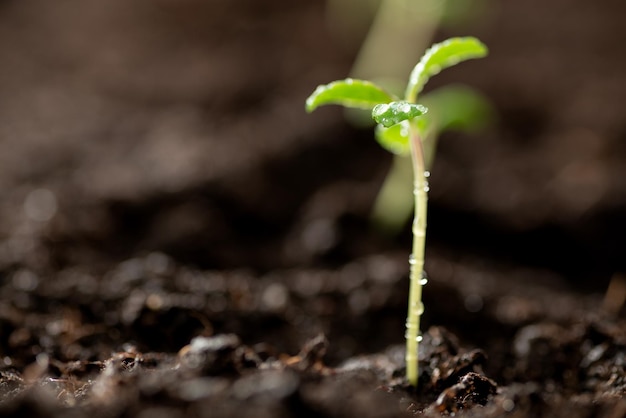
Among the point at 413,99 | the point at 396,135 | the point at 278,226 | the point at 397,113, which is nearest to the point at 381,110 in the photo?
the point at 397,113

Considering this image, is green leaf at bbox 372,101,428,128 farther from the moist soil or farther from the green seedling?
the moist soil

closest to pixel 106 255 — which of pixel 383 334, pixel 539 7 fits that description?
pixel 383 334

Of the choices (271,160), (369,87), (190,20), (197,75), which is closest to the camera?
(369,87)

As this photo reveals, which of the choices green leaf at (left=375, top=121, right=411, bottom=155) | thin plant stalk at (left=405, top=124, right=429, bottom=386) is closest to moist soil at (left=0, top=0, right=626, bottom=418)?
thin plant stalk at (left=405, top=124, right=429, bottom=386)

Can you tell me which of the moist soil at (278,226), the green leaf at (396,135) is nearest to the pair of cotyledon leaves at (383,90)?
the green leaf at (396,135)

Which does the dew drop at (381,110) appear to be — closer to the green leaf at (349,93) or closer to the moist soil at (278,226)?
the green leaf at (349,93)

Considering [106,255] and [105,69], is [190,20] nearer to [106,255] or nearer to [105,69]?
[105,69]

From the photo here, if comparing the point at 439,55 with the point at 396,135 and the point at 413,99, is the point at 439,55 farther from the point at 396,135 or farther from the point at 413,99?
the point at 396,135
